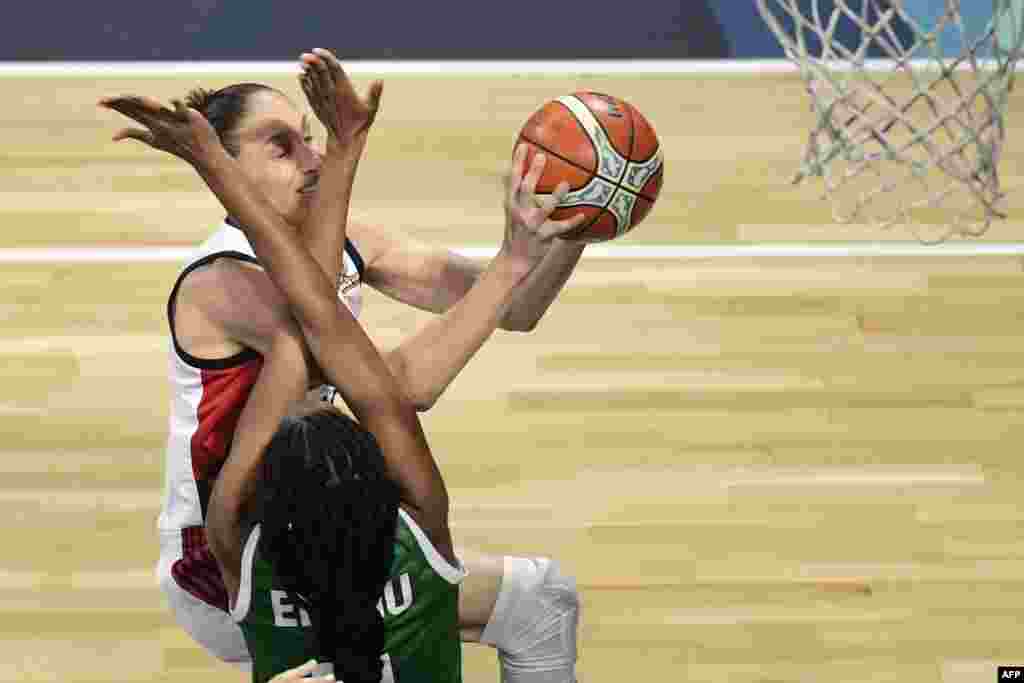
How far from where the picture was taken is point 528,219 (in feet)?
9.29

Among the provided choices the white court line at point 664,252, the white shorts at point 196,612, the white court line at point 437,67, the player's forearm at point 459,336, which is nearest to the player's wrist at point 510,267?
the player's forearm at point 459,336

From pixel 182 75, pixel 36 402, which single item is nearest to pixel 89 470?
pixel 36 402

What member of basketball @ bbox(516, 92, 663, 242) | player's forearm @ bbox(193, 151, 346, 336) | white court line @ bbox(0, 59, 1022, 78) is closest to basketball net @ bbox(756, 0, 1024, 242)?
white court line @ bbox(0, 59, 1022, 78)

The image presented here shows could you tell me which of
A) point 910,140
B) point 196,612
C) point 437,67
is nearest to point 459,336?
point 196,612

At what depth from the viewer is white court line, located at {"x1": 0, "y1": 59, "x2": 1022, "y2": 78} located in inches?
304

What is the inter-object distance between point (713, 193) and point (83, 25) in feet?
10.6

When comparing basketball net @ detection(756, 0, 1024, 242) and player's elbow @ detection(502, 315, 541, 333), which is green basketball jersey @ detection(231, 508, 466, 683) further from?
basketball net @ detection(756, 0, 1024, 242)

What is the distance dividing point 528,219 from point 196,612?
93 cm

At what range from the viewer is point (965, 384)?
16.9ft

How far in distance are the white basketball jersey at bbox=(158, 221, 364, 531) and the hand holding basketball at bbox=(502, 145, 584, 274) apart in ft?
1.44

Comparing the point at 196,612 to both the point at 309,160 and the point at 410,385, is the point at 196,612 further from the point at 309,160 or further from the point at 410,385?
the point at 309,160

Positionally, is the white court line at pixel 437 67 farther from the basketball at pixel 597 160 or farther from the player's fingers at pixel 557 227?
the player's fingers at pixel 557 227

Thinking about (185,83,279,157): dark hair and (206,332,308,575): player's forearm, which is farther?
(185,83,279,157): dark hair

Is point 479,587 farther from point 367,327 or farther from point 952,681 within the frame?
point 367,327
